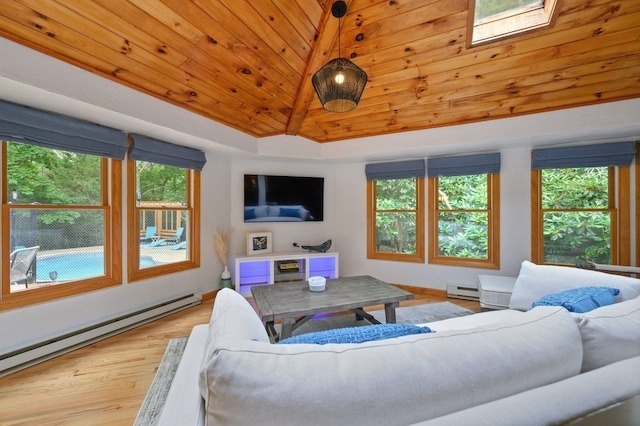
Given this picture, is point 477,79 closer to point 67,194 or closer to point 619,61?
point 619,61

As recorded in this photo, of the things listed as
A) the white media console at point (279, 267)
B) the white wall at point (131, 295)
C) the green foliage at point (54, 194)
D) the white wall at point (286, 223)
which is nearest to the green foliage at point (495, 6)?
the white wall at point (286, 223)

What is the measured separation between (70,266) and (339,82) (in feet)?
8.95

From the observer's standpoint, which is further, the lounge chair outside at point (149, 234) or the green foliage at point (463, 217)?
the green foliage at point (463, 217)

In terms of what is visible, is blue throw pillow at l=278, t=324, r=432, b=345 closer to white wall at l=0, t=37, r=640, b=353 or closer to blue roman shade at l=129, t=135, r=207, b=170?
white wall at l=0, t=37, r=640, b=353

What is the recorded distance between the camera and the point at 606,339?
80cm

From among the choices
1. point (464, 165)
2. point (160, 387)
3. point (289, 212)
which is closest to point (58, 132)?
point (160, 387)

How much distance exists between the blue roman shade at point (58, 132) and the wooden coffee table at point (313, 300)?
1.91 metres

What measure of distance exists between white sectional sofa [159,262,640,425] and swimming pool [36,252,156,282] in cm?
224

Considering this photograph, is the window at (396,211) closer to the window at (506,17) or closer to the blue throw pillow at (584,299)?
the window at (506,17)

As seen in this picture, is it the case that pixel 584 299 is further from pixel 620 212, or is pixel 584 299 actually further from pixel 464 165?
pixel 620 212

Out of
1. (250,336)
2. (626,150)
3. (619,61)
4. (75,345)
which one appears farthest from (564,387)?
(626,150)

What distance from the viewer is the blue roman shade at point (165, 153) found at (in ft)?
8.57

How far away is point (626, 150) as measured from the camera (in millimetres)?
2734

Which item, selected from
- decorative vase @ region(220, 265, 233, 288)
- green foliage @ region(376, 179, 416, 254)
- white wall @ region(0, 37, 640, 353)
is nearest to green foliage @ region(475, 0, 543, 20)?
white wall @ region(0, 37, 640, 353)
